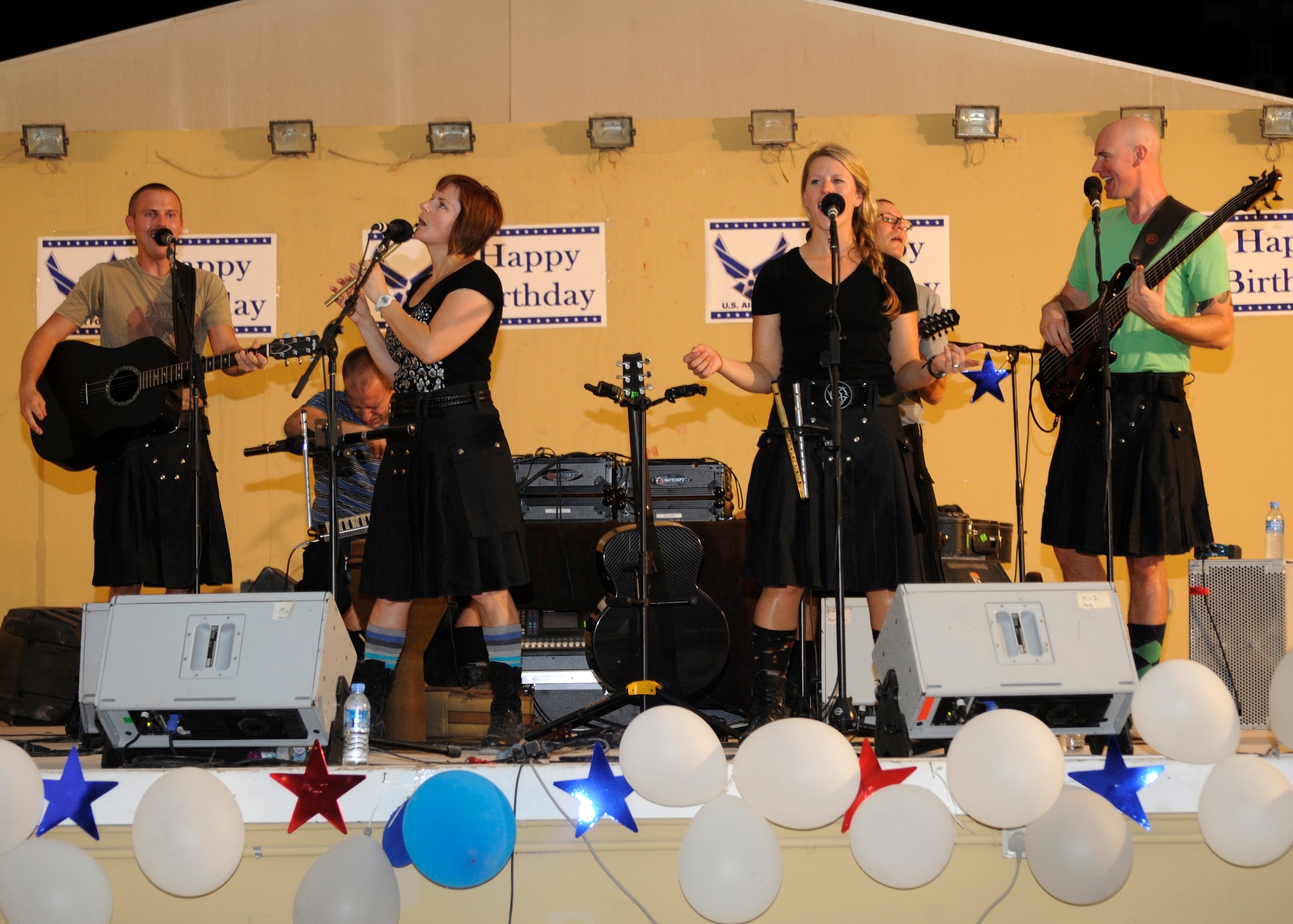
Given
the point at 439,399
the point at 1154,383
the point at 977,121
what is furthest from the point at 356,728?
the point at 977,121

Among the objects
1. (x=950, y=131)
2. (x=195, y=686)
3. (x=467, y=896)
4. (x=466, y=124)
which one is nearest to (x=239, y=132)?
(x=466, y=124)

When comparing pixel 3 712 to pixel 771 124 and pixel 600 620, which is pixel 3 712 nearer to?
pixel 600 620

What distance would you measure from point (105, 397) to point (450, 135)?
2.45 meters

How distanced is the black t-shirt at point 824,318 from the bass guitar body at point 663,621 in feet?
2.50

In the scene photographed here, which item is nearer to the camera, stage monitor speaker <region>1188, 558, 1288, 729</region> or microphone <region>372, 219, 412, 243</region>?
microphone <region>372, 219, 412, 243</region>

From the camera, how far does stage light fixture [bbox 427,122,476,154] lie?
232 inches

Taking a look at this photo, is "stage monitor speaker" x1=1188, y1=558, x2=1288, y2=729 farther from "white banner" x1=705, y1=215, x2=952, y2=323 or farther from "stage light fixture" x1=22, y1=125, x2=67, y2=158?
"stage light fixture" x1=22, y1=125, x2=67, y2=158

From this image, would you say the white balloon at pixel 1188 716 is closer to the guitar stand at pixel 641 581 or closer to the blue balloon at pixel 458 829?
the guitar stand at pixel 641 581

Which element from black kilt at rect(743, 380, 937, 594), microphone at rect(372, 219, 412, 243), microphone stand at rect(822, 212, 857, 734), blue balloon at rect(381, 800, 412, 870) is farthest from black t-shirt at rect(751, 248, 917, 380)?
blue balloon at rect(381, 800, 412, 870)

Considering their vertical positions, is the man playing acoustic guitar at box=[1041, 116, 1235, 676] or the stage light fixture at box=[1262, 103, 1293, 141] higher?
the stage light fixture at box=[1262, 103, 1293, 141]

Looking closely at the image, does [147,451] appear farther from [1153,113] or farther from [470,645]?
[1153,113]

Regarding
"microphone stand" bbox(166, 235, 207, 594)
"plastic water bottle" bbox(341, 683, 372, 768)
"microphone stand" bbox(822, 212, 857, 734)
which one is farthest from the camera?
"microphone stand" bbox(166, 235, 207, 594)

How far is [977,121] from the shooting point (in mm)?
5781

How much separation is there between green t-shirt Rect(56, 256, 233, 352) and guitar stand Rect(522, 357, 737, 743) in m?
1.70
